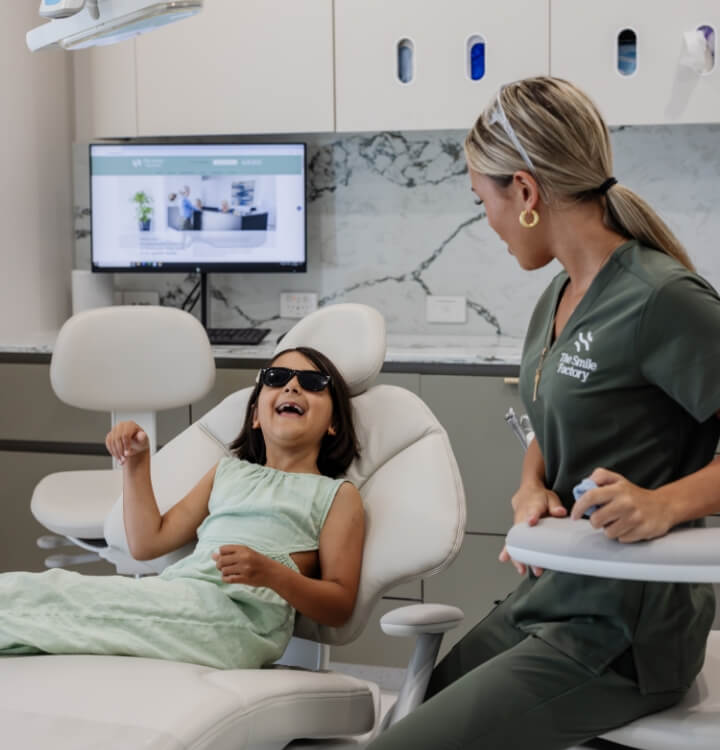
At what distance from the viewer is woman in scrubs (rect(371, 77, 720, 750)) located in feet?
4.27

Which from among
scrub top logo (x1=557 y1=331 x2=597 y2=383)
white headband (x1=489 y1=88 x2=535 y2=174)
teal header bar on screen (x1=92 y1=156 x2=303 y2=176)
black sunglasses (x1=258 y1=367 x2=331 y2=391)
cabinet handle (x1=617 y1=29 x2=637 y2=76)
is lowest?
black sunglasses (x1=258 y1=367 x2=331 y2=391)

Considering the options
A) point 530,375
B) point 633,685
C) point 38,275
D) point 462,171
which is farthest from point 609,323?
point 38,275

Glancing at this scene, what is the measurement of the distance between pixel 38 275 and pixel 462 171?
142cm

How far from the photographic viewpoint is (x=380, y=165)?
3.49m

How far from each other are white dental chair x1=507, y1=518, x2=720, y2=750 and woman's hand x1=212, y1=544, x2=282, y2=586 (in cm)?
53

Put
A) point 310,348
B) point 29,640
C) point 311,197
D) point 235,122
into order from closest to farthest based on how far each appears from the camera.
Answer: point 29,640
point 310,348
point 235,122
point 311,197

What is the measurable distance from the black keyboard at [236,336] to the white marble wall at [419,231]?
24 centimetres

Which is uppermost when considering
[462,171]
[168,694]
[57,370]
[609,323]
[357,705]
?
[462,171]

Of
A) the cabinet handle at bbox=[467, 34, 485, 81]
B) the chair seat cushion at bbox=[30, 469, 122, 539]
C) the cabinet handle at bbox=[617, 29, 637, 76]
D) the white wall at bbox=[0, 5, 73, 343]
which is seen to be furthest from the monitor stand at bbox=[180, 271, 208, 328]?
the cabinet handle at bbox=[617, 29, 637, 76]

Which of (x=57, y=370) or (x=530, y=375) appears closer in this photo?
(x=530, y=375)

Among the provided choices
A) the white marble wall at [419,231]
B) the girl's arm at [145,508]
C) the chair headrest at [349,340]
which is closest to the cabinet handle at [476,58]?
the white marble wall at [419,231]

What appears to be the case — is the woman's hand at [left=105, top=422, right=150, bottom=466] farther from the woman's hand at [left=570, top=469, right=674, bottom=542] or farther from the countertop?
the countertop

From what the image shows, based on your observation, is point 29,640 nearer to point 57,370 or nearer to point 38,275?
point 57,370

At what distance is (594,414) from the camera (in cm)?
138
